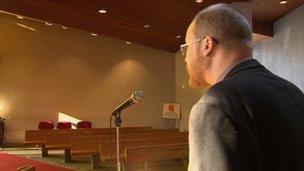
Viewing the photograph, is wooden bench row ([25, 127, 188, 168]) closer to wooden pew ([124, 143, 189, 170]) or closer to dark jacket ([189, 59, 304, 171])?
wooden pew ([124, 143, 189, 170])

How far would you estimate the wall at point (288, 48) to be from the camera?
10.9 metres

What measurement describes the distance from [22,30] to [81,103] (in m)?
2.84

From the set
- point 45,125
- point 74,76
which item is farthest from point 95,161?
point 74,76

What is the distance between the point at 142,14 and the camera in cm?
937

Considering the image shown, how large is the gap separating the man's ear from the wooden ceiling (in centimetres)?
720

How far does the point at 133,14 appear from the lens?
943cm

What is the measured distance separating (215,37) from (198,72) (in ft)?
0.41

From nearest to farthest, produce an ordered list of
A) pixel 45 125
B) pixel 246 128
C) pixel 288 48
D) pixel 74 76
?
pixel 246 128 < pixel 288 48 < pixel 45 125 < pixel 74 76

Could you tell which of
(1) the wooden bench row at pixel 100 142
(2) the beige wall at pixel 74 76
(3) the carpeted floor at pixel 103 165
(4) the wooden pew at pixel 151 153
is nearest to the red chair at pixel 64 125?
(2) the beige wall at pixel 74 76

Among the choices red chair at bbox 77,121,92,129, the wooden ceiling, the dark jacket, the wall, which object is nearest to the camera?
the dark jacket

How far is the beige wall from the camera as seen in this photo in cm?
1280

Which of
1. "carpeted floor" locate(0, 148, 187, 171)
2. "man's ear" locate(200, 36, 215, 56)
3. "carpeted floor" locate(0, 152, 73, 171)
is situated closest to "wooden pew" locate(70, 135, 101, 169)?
"carpeted floor" locate(0, 148, 187, 171)

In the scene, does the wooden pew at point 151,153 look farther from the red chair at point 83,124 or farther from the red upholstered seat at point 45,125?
the red chair at point 83,124

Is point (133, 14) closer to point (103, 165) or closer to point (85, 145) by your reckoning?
point (85, 145)
